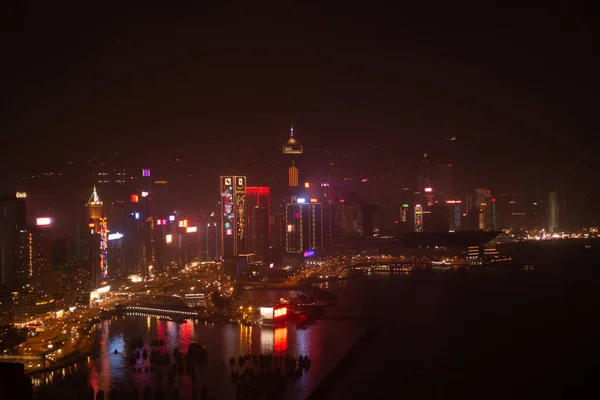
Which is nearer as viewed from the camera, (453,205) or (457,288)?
(457,288)

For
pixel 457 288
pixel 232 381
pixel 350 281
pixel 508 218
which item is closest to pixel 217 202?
pixel 350 281

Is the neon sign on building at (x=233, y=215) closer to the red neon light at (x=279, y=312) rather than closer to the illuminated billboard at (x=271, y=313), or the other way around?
the red neon light at (x=279, y=312)

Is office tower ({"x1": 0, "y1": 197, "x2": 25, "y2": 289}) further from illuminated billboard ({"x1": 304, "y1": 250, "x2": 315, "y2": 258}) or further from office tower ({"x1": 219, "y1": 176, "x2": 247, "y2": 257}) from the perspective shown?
illuminated billboard ({"x1": 304, "y1": 250, "x2": 315, "y2": 258})

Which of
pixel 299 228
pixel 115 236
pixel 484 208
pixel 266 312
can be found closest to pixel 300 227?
pixel 299 228

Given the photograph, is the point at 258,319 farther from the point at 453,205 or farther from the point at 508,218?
the point at 508,218

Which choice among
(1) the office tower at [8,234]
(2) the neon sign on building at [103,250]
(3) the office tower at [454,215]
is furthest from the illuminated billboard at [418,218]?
(1) the office tower at [8,234]
